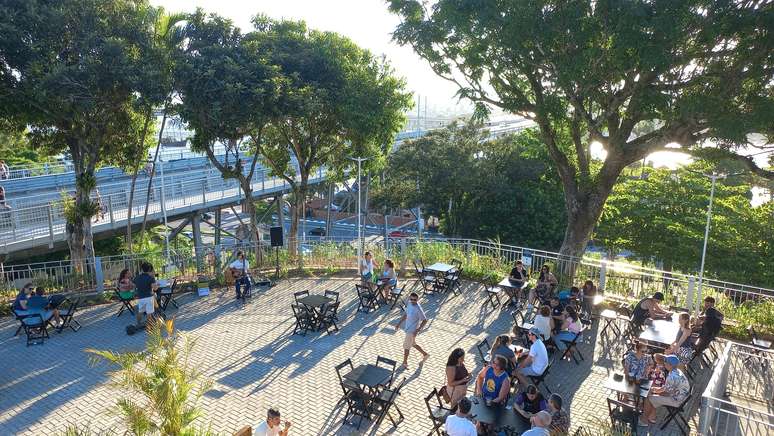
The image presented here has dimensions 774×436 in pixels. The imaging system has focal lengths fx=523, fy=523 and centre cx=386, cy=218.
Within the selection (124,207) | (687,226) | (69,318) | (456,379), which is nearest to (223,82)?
(69,318)

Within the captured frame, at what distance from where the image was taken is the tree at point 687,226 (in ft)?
71.1

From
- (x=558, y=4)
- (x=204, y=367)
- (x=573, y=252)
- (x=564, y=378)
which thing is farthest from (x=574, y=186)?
(x=204, y=367)

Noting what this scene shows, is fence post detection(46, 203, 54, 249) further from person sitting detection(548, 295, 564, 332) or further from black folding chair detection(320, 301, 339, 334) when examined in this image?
person sitting detection(548, 295, 564, 332)

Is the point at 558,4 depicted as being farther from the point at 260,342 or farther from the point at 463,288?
the point at 260,342

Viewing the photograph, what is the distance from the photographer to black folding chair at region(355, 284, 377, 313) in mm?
13414

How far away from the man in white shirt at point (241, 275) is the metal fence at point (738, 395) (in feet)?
35.6

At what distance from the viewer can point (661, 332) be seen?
10336mm

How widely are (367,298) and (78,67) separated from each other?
952cm

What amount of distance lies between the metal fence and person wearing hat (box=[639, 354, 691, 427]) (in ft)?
1.22

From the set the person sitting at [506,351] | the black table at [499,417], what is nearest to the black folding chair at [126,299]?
the person sitting at [506,351]

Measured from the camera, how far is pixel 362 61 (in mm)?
20047

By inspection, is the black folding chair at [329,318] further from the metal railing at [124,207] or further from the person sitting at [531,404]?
the metal railing at [124,207]

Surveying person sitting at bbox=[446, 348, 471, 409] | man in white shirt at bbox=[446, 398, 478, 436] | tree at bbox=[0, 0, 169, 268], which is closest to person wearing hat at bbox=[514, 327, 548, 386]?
person sitting at bbox=[446, 348, 471, 409]

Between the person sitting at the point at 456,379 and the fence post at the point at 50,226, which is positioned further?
the fence post at the point at 50,226
